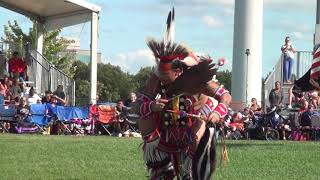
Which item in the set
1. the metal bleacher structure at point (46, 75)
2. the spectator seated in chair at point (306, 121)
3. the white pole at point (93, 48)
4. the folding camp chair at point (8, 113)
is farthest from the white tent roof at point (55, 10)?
the spectator seated in chair at point (306, 121)

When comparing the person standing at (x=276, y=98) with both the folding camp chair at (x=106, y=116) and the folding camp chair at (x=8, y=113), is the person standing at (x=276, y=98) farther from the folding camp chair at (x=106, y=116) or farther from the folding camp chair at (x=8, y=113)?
the folding camp chair at (x=8, y=113)

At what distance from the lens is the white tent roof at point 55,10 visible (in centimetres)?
2308

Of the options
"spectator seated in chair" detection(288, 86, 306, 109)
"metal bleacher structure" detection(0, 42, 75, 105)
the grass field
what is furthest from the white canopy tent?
the grass field

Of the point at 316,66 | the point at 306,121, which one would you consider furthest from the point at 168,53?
the point at 306,121

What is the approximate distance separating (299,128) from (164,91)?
13.9m

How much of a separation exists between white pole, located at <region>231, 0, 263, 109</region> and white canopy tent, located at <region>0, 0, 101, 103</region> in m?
5.80

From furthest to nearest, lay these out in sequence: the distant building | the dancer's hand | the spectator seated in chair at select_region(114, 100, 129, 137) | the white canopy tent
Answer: the distant building
the white canopy tent
the spectator seated in chair at select_region(114, 100, 129, 137)
the dancer's hand

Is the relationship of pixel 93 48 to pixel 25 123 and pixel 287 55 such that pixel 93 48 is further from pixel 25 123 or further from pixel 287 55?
pixel 287 55

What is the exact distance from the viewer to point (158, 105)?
5590 mm

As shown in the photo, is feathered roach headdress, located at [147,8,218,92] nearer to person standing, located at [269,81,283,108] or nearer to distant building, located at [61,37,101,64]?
person standing, located at [269,81,283,108]

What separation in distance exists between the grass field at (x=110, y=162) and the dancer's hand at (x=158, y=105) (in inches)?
96.0

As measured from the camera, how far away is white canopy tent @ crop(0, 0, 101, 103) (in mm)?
22906

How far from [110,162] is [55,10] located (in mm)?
15379

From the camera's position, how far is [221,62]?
18.8ft
